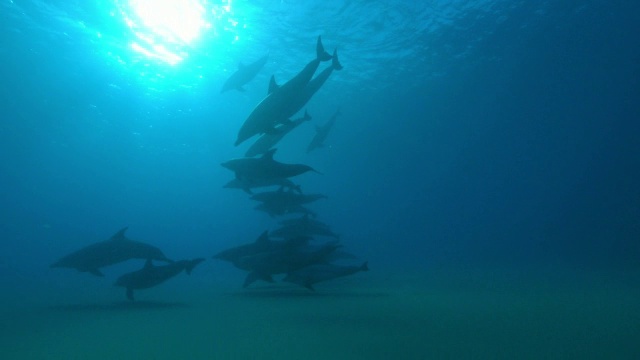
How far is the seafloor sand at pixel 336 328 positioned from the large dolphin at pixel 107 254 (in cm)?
84

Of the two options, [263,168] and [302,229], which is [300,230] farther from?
[263,168]

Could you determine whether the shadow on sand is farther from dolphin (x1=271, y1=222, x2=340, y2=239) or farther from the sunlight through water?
the sunlight through water

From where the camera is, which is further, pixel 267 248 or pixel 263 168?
pixel 267 248

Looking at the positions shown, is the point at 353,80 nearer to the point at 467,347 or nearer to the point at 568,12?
the point at 568,12

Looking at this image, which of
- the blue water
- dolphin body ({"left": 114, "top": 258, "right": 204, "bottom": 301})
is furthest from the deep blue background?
dolphin body ({"left": 114, "top": 258, "right": 204, "bottom": 301})

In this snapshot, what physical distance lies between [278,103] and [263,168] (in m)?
1.42

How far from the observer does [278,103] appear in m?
7.18

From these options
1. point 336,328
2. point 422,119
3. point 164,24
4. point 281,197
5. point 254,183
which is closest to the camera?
point 336,328

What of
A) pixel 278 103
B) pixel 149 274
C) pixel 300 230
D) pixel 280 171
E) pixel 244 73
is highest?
pixel 244 73

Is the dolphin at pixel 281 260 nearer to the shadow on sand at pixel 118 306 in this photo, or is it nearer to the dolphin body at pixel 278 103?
the shadow on sand at pixel 118 306

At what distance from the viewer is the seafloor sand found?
3.95 m

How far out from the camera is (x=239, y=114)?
105ft

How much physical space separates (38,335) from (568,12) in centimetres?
2347

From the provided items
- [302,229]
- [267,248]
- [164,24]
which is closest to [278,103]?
[267,248]
